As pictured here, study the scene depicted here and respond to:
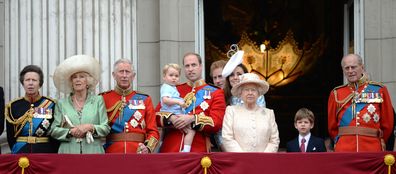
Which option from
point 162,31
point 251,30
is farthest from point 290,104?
point 162,31

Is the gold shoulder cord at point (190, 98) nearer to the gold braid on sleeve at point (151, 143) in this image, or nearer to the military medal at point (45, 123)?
the gold braid on sleeve at point (151, 143)

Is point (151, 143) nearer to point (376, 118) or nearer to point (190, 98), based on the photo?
point (190, 98)

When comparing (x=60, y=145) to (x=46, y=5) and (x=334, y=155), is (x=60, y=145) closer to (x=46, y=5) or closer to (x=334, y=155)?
(x=334, y=155)

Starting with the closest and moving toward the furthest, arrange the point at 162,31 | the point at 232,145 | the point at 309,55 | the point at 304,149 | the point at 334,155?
the point at 334,155
the point at 232,145
the point at 304,149
the point at 162,31
the point at 309,55

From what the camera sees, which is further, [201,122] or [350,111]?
[350,111]

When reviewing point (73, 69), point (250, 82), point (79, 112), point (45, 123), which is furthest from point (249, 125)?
point (45, 123)

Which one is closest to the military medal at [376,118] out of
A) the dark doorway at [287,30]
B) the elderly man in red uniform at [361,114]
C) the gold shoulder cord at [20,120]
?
the elderly man in red uniform at [361,114]

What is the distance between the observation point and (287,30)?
623 inches

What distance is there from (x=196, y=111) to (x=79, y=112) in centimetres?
119

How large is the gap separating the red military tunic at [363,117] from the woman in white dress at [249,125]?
80 centimetres

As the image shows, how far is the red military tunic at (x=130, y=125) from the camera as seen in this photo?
26.3ft

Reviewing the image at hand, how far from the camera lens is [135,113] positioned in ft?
26.6

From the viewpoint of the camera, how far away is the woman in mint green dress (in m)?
7.71

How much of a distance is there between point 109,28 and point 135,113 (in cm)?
303
